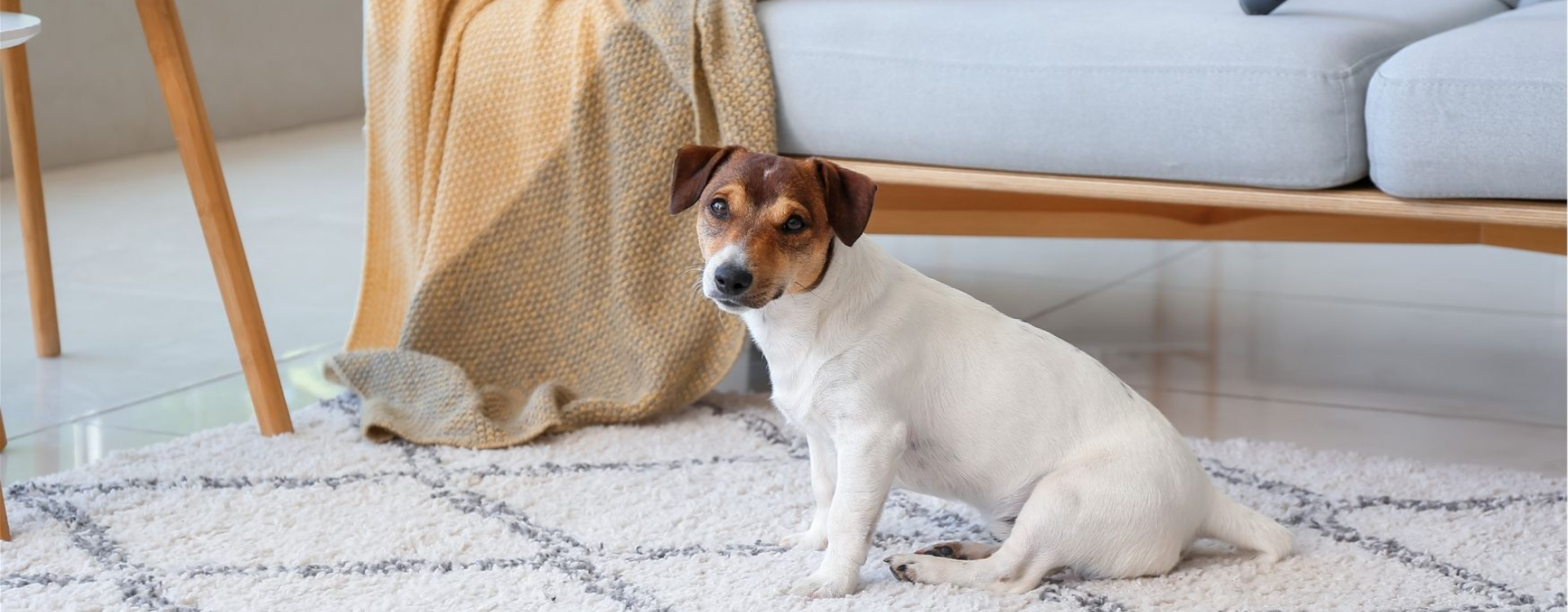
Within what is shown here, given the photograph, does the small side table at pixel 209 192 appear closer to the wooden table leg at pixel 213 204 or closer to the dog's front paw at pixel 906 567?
the wooden table leg at pixel 213 204

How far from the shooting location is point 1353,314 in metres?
2.59

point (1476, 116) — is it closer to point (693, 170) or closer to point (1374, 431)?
point (1374, 431)

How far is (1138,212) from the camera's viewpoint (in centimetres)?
198

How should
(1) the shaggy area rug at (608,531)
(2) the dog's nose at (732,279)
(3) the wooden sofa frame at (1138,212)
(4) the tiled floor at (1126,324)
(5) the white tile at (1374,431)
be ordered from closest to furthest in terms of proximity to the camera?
(2) the dog's nose at (732,279) → (1) the shaggy area rug at (608,531) → (3) the wooden sofa frame at (1138,212) → (5) the white tile at (1374,431) → (4) the tiled floor at (1126,324)

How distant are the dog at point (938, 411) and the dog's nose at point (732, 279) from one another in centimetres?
2

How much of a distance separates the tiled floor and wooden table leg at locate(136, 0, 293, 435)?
0.17 metres

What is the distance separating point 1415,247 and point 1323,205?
1.74 m

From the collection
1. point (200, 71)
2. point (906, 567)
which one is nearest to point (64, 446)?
point (906, 567)

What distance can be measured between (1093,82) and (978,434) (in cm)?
55

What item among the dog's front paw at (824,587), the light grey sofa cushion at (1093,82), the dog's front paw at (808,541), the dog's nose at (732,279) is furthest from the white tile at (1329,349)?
the dog's nose at (732,279)

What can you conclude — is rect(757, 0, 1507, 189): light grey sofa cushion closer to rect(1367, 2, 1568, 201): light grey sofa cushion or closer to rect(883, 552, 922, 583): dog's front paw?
rect(1367, 2, 1568, 201): light grey sofa cushion

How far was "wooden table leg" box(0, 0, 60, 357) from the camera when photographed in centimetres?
199

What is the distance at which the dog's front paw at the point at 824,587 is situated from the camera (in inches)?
52.1

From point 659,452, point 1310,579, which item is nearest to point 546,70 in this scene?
point 659,452
